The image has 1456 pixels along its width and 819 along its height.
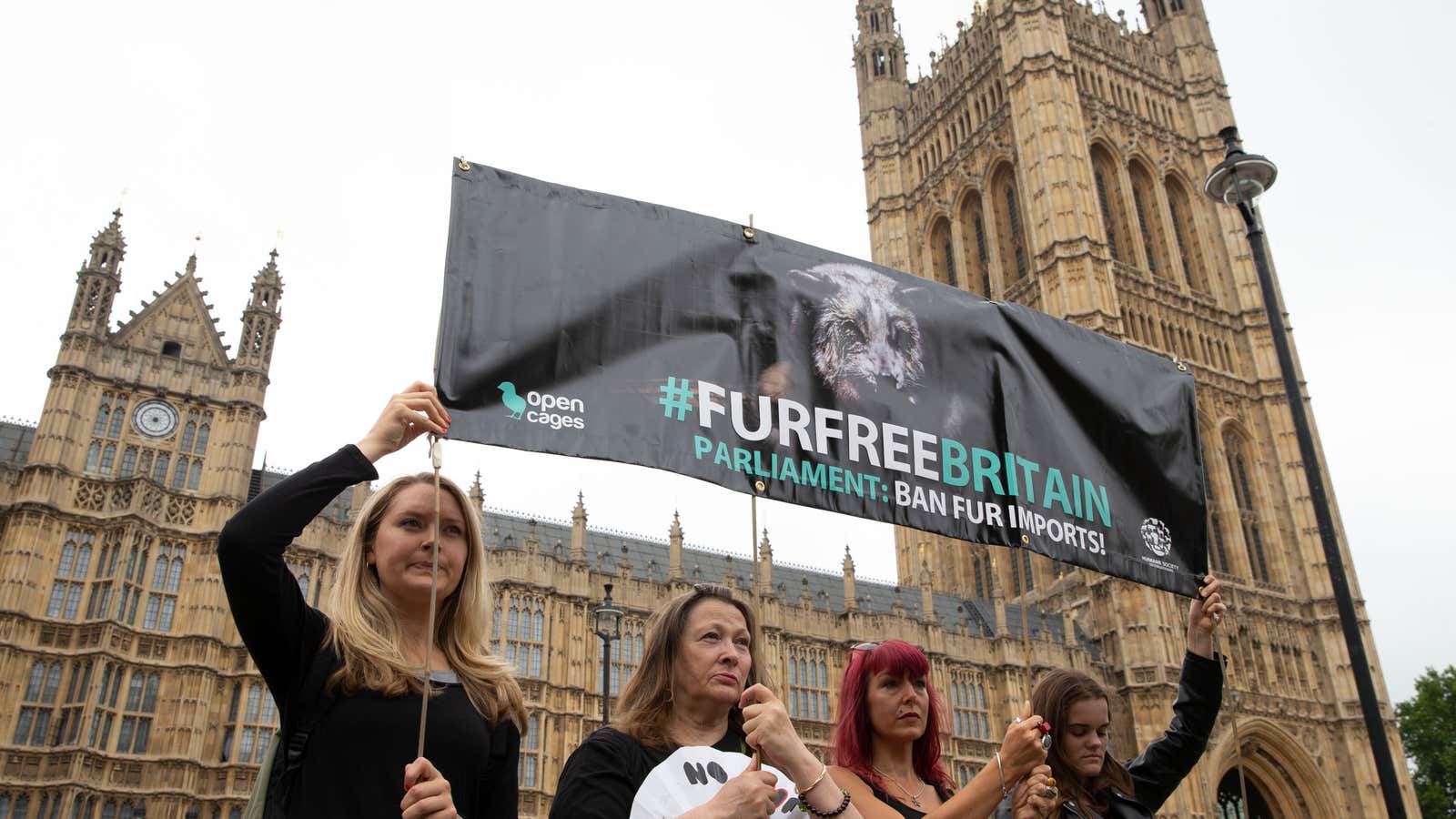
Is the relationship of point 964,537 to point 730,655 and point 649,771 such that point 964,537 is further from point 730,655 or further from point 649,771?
point 649,771

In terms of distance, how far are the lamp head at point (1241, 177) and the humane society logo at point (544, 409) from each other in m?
7.41

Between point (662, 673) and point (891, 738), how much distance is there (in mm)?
956

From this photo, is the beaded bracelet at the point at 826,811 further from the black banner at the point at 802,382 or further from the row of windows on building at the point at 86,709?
the row of windows on building at the point at 86,709

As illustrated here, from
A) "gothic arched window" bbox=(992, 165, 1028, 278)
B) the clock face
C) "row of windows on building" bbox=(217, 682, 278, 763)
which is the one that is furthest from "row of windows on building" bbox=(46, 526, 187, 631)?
"gothic arched window" bbox=(992, 165, 1028, 278)

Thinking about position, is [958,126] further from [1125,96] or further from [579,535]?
[579,535]

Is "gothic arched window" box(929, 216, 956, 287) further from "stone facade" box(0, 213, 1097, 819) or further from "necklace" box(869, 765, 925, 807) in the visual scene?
"necklace" box(869, 765, 925, 807)

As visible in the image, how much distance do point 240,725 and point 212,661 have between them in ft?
5.05

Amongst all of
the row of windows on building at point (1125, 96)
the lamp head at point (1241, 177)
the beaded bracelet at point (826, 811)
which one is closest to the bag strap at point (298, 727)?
the beaded bracelet at point (826, 811)

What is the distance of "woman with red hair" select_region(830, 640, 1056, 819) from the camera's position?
12.1 feet

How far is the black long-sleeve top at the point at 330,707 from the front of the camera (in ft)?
9.27

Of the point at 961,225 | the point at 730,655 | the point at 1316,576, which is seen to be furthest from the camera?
the point at 961,225

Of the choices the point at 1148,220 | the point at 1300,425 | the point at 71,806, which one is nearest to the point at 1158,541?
the point at 1300,425

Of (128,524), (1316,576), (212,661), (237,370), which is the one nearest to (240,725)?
(212,661)

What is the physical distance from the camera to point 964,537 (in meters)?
5.25
